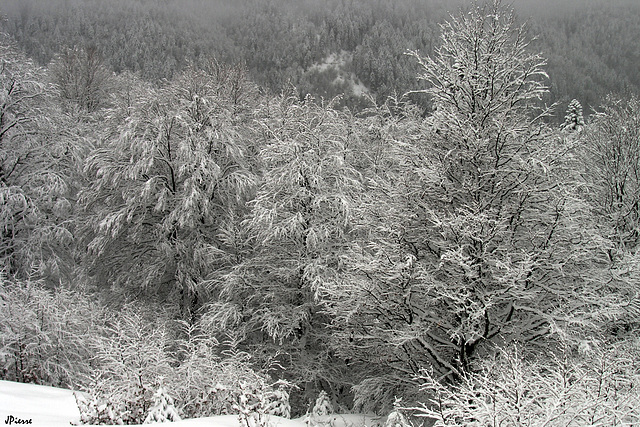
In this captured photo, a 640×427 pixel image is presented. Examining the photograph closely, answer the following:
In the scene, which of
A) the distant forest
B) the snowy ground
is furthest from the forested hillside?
the distant forest

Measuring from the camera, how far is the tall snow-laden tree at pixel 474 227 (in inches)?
270

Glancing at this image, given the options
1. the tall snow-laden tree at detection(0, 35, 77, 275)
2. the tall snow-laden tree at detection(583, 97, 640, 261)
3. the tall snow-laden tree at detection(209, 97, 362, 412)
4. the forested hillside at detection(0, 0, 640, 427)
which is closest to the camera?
the forested hillside at detection(0, 0, 640, 427)

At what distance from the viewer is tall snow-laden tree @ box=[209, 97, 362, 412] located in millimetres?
10531

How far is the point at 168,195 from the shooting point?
524 inches

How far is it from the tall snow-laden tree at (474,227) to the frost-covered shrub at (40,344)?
5.44 meters

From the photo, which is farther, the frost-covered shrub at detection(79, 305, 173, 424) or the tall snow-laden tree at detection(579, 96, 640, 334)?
the tall snow-laden tree at detection(579, 96, 640, 334)

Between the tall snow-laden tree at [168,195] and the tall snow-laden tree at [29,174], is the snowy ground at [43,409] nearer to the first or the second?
the tall snow-laden tree at [168,195]

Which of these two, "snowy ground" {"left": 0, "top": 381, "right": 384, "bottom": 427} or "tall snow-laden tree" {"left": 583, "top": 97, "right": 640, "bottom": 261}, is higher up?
"tall snow-laden tree" {"left": 583, "top": 97, "right": 640, "bottom": 261}

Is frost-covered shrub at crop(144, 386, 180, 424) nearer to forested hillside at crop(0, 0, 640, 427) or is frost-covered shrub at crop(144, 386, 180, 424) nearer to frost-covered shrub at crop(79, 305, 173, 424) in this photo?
forested hillside at crop(0, 0, 640, 427)

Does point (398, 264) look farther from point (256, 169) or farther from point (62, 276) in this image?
point (62, 276)

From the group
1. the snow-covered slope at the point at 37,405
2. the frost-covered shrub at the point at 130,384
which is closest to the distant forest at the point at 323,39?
the frost-covered shrub at the point at 130,384

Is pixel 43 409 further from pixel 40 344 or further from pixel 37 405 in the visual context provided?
pixel 40 344

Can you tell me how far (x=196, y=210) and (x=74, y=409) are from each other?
779cm

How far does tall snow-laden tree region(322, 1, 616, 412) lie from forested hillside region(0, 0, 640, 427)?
52 millimetres
